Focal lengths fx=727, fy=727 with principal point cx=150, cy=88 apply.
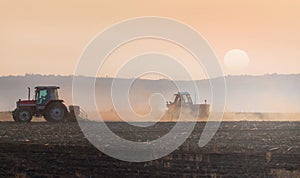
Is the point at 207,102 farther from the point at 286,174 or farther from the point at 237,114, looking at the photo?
the point at 286,174

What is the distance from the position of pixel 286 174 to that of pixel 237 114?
2565 inches

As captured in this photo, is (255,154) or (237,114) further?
(237,114)

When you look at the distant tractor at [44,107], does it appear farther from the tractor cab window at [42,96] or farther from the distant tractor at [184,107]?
the distant tractor at [184,107]

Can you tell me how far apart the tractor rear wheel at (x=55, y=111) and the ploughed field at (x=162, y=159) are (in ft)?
40.7

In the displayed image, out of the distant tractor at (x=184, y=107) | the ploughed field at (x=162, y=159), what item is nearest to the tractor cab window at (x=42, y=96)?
the ploughed field at (x=162, y=159)

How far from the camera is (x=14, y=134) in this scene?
3962 centimetres

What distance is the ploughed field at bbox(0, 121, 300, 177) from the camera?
2192 cm

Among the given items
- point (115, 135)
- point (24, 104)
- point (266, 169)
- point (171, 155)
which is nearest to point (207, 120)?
point (24, 104)

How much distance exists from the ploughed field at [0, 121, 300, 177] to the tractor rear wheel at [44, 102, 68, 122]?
40.7ft

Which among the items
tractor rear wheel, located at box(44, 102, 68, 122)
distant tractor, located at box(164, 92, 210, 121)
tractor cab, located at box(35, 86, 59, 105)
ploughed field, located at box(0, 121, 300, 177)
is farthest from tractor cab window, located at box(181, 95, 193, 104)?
ploughed field, located at box(0, 121, 300, 177)

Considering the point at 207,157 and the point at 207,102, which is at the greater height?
the point at 207,102

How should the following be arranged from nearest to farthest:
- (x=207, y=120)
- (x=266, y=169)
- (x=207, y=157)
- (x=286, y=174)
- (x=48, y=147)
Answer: (x=286, y=174) < (x=266, y=169) < (x=207, y=157) < (x=48, y=147) < (x=207, y=120)

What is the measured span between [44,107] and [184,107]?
13.6 m

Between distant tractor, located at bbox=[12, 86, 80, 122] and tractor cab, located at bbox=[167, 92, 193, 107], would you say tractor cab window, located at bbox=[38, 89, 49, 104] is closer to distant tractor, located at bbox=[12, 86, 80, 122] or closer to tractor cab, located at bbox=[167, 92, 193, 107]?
distant tractor, located at bbox=[12, 86, 80, 122]
